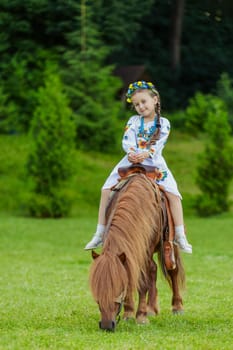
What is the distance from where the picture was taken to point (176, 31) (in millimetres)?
35906

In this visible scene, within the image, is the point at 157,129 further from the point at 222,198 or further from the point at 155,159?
the point at 222,198

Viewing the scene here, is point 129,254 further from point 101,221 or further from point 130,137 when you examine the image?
point 130,137

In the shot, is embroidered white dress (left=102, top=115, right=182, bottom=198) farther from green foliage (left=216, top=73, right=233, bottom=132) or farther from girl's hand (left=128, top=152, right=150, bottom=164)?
green foliage (left=216, top=73, right=233, bottom=132)

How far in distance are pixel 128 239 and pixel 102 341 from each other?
87 centimetres

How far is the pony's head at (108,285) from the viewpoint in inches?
221

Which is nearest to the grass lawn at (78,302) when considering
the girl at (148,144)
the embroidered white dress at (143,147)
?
the girl at (148,144)

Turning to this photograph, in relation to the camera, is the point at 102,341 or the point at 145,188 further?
the point at 145,188

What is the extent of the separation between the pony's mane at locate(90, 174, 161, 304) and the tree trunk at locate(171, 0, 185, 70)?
97.4 ft

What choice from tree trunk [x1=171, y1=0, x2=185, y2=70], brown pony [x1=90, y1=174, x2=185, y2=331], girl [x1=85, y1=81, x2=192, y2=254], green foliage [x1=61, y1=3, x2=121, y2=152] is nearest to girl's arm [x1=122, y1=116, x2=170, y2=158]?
girl [x1=85, y1=81, x2=192, y2=254]

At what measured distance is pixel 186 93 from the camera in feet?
119

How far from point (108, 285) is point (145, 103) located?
189 cm

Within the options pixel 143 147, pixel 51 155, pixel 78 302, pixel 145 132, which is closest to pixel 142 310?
pixel 143 147

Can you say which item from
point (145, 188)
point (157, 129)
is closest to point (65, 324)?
point (145, 188)

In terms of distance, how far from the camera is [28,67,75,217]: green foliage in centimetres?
2097
